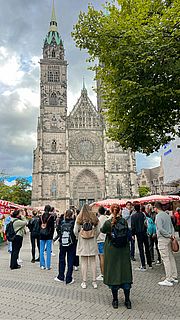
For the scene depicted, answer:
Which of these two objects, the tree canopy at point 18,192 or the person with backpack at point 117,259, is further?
the tree canopy at point 18,192

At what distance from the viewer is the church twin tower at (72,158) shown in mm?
44875

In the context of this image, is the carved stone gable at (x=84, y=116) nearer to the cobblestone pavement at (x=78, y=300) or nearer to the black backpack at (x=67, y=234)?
the black backpack at (x=67, y=234)

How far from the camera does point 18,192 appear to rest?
49.9 m

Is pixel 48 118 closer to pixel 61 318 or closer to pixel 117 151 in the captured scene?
pixel 117 151

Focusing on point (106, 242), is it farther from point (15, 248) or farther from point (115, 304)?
point (15, 248)

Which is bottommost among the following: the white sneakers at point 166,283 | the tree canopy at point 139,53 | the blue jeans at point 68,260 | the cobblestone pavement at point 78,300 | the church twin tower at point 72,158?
the cobblestone pavement at point 78,300

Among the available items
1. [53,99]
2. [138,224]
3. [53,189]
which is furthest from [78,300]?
[53,99]

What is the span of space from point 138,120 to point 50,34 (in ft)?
174

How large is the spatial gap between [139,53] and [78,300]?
20.7 ft

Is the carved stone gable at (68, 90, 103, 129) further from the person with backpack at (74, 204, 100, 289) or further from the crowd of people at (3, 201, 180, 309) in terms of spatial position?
the person with backpack at (74, 204, 100, 289)

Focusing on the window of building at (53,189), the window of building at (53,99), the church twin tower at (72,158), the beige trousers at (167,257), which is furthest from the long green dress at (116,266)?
the window of building at (53,99)

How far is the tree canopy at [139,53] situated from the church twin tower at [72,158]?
36.2 meters

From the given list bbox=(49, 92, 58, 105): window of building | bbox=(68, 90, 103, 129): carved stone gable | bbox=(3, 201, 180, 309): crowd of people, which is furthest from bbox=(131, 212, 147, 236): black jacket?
bbox=(49, 92, 58, 105): window of building

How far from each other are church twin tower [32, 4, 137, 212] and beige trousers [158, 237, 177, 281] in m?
38.7
